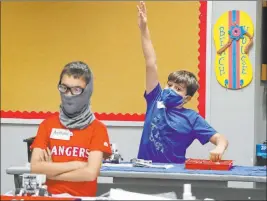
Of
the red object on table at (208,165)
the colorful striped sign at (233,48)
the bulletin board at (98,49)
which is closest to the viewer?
the red object on table at (208,165)

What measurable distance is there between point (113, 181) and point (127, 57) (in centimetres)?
197

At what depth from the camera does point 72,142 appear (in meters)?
2.03

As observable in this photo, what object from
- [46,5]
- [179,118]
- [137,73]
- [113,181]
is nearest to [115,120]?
[137,73]

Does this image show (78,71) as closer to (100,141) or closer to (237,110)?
(100,141)

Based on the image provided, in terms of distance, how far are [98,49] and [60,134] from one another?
229 centimetres

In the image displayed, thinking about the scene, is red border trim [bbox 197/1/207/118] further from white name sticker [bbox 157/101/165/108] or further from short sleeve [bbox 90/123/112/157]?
short sleeve [bbox 90/123/112/157]

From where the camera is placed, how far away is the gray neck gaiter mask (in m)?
2.02

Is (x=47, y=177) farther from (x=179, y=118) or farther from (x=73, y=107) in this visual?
(x=179, y=118)

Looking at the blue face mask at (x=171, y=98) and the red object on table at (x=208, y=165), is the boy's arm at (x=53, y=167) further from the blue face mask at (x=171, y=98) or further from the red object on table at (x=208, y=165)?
the blue face mask at (x=171, y=98)

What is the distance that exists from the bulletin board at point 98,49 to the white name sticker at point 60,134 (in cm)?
218

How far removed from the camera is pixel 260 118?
4473mm

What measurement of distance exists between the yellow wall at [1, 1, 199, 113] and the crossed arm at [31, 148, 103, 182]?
2212 mm

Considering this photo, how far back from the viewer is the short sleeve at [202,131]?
2760mm

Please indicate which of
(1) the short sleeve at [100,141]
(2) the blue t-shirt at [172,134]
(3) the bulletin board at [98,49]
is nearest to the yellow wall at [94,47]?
(3) the bulletin board at [98,49]
